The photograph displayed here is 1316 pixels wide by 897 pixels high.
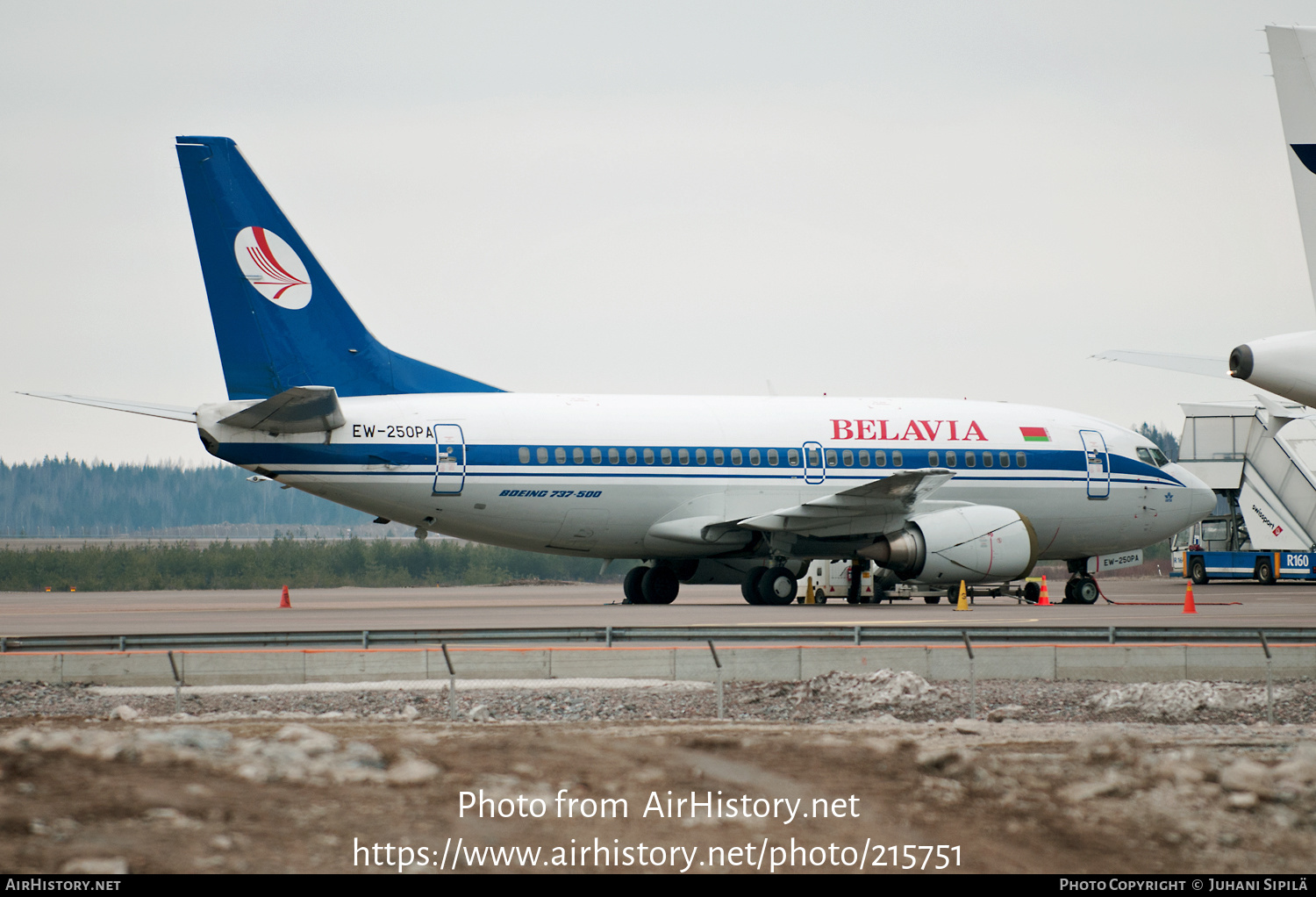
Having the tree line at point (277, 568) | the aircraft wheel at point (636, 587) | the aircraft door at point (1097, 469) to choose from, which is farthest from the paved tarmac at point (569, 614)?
the tree line at point (277, 568)

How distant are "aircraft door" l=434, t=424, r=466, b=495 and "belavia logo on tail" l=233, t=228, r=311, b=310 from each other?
3356 mm

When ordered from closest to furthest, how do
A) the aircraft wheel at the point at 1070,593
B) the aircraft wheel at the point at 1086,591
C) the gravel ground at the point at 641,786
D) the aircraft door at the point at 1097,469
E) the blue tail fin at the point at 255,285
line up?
the gravel ground at the point at 641,786
the blue tail fin at the point at 255,285
the aircraft wheel at the point at 1086,591
the aircraft wheel at the point at 1070,593
the aircraft door at the point at 1097,469

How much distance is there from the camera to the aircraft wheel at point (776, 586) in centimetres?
2684

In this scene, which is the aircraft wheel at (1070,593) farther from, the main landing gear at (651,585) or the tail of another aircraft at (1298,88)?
the tail of another aircraft at (1298,88)

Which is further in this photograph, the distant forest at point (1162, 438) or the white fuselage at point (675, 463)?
the distant forest at point (1162, 438)

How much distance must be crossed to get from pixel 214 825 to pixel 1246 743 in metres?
7.80

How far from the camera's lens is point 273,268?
79.4ft

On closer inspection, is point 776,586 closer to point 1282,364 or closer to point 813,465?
point 813,465

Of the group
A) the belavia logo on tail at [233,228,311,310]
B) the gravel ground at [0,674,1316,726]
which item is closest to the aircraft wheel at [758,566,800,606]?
the belavia logo on tail at [233,228,311,310]

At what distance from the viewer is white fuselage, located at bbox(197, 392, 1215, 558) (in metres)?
24.5

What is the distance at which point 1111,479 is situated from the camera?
30359 mm

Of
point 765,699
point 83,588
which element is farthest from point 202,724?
point 83,588

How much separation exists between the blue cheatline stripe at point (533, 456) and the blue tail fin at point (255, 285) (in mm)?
1141
